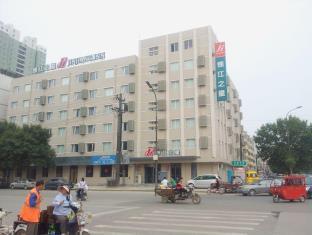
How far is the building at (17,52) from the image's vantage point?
112250 mm

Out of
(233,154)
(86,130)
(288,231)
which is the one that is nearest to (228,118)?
(233,154)

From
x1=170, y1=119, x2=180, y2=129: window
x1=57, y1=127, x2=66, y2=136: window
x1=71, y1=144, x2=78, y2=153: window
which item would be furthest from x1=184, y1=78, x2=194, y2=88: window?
x1=57, y1=127, x2=66, y2=136: window

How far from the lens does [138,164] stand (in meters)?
50.4

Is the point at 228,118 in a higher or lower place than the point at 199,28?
lower

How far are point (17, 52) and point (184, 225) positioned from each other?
117363 millimetres

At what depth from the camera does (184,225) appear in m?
12.0

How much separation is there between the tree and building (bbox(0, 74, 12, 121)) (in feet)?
148

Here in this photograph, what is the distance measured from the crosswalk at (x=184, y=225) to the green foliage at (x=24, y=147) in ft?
128

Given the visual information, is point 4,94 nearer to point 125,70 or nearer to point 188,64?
point 125,70

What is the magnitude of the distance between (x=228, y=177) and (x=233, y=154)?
24.6 ft

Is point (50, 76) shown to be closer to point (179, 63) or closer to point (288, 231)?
point (179, 63)

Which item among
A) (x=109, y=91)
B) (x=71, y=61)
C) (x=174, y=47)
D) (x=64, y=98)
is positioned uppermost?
(x=71, y=61)

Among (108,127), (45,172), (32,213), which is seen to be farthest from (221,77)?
(32,213)

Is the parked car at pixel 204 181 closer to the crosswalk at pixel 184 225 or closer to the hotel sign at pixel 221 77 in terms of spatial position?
the hotel sign at pixel 221 77
